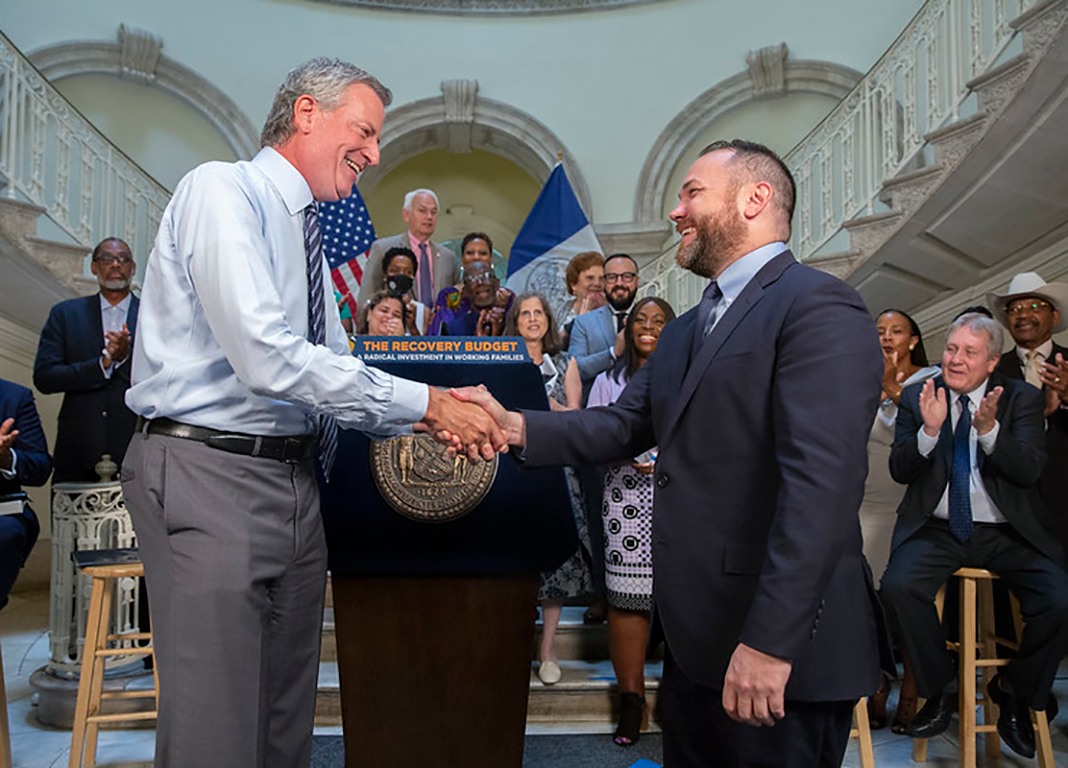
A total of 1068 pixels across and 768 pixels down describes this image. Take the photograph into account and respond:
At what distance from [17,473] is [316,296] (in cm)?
183

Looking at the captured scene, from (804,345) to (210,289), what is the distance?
3.10ft

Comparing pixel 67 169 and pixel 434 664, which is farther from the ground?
pixel 67 169

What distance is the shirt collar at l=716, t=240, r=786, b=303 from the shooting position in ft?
5.19

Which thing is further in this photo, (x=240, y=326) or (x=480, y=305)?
(x=480, y=305)

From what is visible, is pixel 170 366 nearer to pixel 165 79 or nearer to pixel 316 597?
pixel 316 597

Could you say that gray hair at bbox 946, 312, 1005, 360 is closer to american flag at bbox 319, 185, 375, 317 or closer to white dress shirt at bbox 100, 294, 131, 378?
american flag at bbox 319, 185, 375, 317

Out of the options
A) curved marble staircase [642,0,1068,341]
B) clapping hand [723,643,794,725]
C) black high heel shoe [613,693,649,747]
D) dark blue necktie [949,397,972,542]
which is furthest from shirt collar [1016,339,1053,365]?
clapping hand [723,643,794,725]

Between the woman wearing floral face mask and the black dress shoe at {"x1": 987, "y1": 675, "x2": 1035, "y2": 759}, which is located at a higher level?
the woman wearing floral face mask

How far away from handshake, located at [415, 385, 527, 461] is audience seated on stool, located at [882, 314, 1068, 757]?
5.83 ft

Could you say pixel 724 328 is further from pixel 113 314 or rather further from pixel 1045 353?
pixel 113 314

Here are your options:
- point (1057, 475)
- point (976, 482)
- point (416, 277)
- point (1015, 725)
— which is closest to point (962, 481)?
point (976, 482)

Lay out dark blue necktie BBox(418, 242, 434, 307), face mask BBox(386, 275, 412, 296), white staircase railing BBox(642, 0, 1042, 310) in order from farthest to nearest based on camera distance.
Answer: white staircase railing BBox(642, 0, 1042, 310), dark blue necktie BBox(418, 242, 434, 307), face mask BBox(386, 275, 412, 296)

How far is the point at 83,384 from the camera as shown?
3.89 m

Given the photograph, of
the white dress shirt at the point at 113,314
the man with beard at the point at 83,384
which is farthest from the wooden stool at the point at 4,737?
the white dress shirt at the point at 113,314
